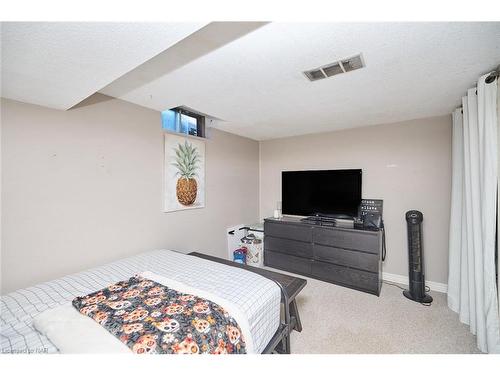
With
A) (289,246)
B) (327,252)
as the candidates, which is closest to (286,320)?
(327,252)

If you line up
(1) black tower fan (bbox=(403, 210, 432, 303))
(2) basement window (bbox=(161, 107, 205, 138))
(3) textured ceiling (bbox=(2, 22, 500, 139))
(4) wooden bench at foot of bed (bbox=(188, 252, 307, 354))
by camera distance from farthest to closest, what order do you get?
(2) basement window (bbox=(161, 107, 205, 138)) → (1) black tower fan (bbox=(403, 210, 432, 303)) → (4) wooden bench at foot of bed (bbox=(188, 252, 307, 354)) → (3) textured ceiling (bbox=(2, 22, 500, 139))

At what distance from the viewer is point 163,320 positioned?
1116 mm

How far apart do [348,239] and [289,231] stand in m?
0.83

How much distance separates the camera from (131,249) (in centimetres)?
222

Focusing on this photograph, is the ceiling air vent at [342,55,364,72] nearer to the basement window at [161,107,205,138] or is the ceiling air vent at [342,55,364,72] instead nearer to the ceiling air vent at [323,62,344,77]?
the ceiling air vent at [323,62,344,77]

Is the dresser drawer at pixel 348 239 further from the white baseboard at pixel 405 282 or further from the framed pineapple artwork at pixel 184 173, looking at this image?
the framed pineapple artwork at pixel 184 173

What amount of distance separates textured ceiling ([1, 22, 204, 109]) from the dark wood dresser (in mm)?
2726

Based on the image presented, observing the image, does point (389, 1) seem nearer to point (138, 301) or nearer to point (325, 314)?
point (138, 301)

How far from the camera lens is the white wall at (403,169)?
2.68 meters

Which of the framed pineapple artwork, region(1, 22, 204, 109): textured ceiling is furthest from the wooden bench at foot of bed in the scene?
region(1, 22, 204, 109): textured ceiling

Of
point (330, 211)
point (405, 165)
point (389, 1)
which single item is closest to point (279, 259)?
point (330, 211)

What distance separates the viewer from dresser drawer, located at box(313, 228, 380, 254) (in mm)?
2611

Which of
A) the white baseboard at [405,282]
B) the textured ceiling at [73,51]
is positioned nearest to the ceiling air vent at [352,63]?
the textured ceiling at [73,51]
